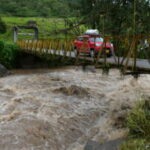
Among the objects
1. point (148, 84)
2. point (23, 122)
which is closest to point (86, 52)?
point (23, 122)

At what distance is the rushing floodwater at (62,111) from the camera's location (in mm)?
6148

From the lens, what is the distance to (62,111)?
26.6 ft

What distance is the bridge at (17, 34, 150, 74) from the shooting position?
642 centimetres

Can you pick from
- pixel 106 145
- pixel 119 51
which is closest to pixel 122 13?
pixel 119 51

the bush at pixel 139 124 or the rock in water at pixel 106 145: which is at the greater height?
the bush at pixel 139 124

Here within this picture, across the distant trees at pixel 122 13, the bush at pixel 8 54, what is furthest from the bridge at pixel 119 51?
the distant trees at pixel 122 13

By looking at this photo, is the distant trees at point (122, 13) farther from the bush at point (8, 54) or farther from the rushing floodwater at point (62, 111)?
the bush at point (8, 54)

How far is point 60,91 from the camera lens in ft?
35.2

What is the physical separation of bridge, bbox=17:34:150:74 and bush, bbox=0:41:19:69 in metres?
0.61

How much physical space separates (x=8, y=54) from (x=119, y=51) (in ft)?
39.4

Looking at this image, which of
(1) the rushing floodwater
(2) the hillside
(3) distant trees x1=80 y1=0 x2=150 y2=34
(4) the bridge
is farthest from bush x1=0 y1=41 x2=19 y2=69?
(2) the hillside

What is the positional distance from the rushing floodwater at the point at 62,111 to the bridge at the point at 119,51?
137cm

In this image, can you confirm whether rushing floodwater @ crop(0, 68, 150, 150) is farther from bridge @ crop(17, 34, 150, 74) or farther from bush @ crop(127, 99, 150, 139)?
bridge @ crop(17, 34, 150, 74)

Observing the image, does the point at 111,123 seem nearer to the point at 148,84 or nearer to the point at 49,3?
the point at 148,84
